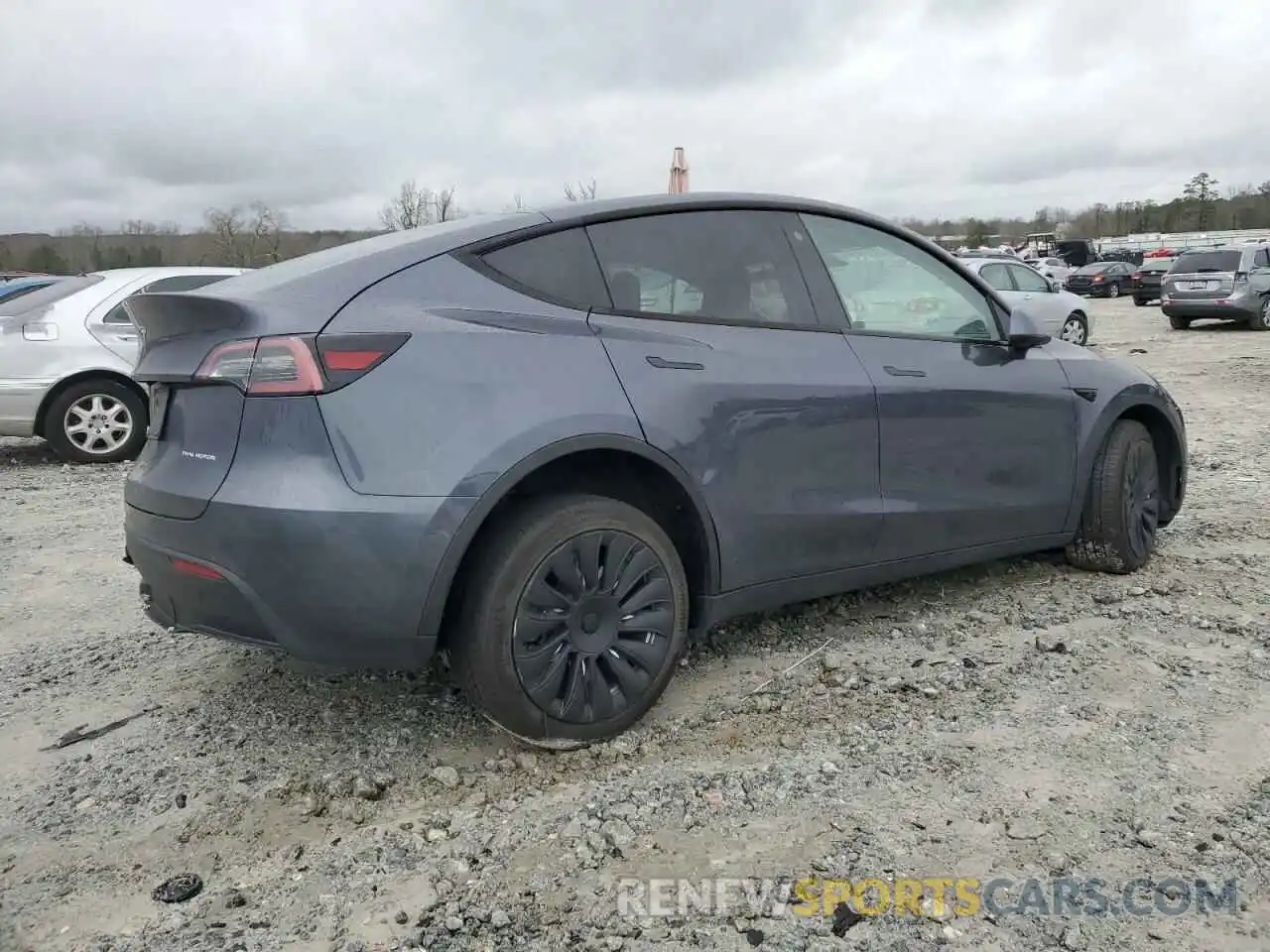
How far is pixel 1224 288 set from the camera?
18.0 meters

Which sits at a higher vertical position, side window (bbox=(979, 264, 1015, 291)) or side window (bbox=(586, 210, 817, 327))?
side window (bbox=(979, 264, 1015, 291))

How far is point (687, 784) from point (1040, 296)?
1399 centimetres

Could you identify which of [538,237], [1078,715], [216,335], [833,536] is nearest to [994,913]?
[1078,715]

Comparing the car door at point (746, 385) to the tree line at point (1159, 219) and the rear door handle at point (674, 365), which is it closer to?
the rear door handle at point (674, 365)

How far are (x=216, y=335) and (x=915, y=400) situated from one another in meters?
2.24

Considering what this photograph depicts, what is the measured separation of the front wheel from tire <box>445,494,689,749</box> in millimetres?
13825

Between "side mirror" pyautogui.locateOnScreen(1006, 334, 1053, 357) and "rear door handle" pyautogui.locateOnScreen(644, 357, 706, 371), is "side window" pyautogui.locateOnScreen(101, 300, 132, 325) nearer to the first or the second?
"rear door handle" pyautogui.locateOnScreen(644, 357, 706, 371)

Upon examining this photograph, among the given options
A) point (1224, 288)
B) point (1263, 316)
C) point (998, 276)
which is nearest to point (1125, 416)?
point (998, 276)

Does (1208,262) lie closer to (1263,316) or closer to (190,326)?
(1263,316)

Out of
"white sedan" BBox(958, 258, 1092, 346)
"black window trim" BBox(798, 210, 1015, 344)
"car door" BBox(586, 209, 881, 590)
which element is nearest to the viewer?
"car door" BBox(586, 209, 881, 590)

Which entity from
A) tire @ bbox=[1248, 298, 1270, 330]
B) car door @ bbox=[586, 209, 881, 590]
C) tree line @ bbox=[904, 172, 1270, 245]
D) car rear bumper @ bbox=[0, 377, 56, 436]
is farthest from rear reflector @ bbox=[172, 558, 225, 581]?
tree line @ bbox=[904, 172, 1270, 245]

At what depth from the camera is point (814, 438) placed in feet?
10.1

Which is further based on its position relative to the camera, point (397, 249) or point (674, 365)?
point (674, 365)

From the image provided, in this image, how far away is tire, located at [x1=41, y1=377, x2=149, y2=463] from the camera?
24.3 ft
